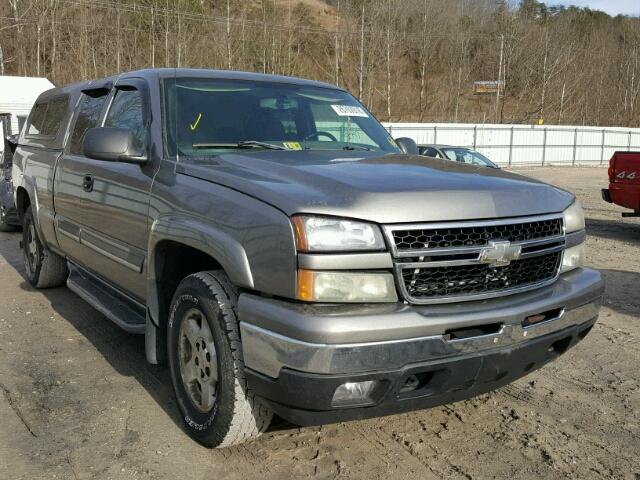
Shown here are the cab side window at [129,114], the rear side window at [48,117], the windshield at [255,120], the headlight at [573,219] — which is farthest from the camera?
the rear side window at [48,117]

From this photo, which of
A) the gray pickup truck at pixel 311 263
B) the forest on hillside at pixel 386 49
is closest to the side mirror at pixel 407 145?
the gray pickup truck at pixel 311 263

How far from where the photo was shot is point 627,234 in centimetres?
1118

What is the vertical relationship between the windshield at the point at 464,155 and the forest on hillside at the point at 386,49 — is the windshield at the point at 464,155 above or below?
below

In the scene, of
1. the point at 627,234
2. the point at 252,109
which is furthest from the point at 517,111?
the point at 252,109

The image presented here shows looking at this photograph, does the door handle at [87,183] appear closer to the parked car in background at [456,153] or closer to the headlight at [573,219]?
the headlight at [573,219]

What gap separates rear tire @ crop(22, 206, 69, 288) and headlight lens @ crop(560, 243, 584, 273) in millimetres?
4732

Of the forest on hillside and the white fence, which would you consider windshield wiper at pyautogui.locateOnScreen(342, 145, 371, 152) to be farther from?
the forest on hillside

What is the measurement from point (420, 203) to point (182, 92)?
6.36 feet

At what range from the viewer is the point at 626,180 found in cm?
1035

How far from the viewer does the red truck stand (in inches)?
402

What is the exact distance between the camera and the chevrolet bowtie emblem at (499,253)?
2.81 meters

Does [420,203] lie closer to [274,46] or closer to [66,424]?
[66,424]

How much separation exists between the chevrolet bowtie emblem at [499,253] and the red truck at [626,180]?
27.6 feet

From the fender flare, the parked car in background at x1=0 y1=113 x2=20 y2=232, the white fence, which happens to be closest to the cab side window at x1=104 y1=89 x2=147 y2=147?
the fender flare
